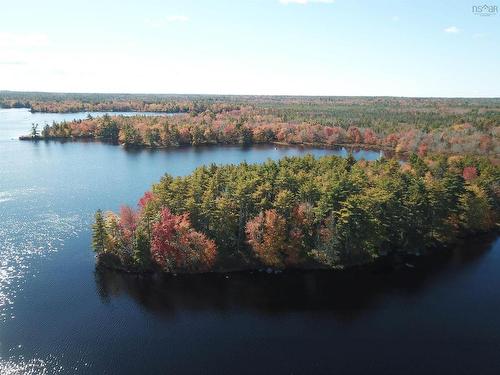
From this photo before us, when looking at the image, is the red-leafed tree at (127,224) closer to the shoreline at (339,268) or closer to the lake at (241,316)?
the shoreline at (339,268)

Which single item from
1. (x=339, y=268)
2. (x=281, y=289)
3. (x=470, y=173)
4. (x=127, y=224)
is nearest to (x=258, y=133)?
(x=470, y=173)

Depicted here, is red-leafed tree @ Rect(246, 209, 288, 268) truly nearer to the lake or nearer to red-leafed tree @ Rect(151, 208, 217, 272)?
the lake

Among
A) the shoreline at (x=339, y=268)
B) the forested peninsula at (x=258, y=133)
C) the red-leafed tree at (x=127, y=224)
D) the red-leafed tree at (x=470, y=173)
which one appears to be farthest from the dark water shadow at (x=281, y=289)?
the forested peninsula at (x=258, y=133)

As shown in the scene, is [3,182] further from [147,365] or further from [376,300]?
[376,300]

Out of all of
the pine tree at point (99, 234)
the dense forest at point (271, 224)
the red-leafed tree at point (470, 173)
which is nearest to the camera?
the dense forest at point (271, 224)

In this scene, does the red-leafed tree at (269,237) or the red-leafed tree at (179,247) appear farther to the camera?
the red-leafed tree at (269,237)

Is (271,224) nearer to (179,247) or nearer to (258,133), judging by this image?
(179,247)

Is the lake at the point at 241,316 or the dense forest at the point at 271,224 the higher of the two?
the dense forest at the point at 271,224

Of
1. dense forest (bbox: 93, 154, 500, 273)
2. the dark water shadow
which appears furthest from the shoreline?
dense forest (bbox: 93, 154, 500, 273)
